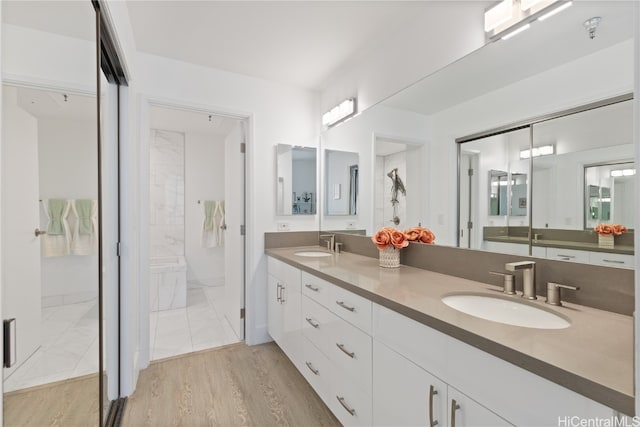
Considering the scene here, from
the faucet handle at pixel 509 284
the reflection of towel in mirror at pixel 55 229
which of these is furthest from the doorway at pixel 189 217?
the faucet handle at pixel 509 284

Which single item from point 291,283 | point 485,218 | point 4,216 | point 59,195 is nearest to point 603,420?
point 485,218

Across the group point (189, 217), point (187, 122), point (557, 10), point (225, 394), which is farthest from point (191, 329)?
point (557, 10)

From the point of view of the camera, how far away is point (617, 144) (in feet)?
3.34

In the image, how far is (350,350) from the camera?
1419 mm

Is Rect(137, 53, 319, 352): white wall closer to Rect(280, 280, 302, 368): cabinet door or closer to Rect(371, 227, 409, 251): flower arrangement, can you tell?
Rect(280, 280, 302, 368): cabinet door

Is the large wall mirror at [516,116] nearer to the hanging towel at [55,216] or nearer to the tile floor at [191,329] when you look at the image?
the hanging towel at [55,216]

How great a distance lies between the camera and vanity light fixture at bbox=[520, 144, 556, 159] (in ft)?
4.00

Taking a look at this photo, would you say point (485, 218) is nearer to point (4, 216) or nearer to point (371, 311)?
point (371, 311)

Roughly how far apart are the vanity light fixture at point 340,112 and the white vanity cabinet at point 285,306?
4.35 feet

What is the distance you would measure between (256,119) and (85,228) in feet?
5.87

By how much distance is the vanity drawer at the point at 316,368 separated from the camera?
164 centimetres

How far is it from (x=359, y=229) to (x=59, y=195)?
194cm

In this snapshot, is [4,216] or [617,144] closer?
[4,216]

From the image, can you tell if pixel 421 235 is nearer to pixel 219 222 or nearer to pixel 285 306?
pixel 285 306
